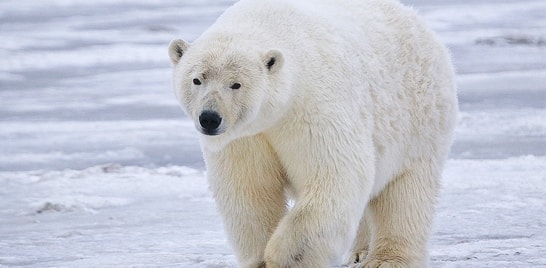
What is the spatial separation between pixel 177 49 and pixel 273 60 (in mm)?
410

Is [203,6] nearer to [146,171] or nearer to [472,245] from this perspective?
[146,171]

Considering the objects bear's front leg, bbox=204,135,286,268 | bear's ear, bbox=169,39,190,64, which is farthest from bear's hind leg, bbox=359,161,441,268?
bear's ear, bbox=169,39,190,64

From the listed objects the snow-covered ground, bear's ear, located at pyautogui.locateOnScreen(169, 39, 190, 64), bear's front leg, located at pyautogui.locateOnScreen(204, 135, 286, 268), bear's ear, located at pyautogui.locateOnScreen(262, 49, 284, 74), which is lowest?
the snow-covered ground

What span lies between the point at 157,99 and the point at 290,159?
7039 millimetres

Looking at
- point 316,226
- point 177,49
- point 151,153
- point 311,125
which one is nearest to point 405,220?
point 316,226

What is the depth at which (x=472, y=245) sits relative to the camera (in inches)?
217

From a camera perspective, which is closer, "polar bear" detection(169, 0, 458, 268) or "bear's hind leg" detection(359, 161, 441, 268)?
"polar bear" detection(169, 0, 458, 268)

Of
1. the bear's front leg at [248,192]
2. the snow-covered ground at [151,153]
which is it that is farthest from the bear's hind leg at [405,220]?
the bear's front leg at [248,192]

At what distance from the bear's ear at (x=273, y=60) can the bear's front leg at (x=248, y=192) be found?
40 cm

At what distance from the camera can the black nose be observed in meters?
4.01

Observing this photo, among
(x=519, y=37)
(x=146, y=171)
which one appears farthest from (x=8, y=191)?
(x=519, y=37)

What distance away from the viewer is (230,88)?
4.13 meters

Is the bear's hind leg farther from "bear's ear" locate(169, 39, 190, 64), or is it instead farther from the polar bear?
"bear's ear" locate(169, 39, 190, 64)

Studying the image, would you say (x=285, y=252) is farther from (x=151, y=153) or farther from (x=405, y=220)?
(x=151, y=153)
